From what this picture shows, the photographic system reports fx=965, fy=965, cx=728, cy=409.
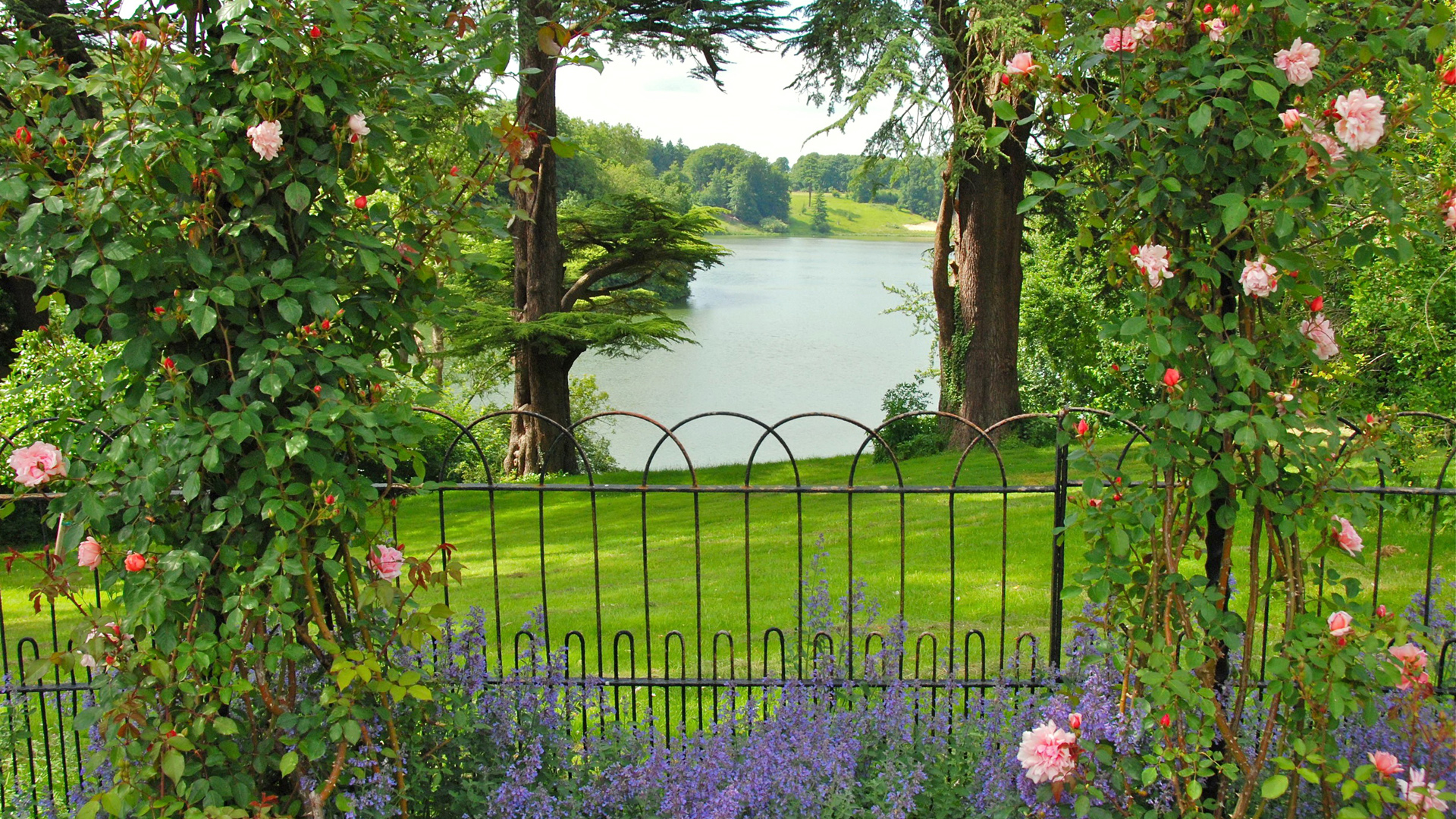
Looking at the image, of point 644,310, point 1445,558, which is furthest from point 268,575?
point 644,310

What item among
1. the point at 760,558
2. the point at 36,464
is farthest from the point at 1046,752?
the point at 760,558

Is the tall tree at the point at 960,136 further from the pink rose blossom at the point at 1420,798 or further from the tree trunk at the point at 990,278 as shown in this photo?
the pink rose blossom at the point at 1420,798

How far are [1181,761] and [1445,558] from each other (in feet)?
17.8

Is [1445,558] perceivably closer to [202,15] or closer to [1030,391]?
[202,15]

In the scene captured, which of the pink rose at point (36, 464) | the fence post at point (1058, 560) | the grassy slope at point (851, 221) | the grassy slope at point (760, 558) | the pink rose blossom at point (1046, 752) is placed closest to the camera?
the pink rose at point (36, 464)

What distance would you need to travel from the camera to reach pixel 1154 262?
7.45 feet

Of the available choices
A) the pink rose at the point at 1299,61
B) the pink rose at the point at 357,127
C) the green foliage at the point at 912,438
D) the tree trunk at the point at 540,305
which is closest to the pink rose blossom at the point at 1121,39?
the pink rose at the point at 1299,61

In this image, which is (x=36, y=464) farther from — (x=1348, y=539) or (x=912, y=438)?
(x=912, y=438)

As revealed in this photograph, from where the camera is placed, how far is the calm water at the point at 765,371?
18.8 metres

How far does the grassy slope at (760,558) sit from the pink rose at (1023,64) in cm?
161

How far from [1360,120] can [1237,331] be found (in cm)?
52

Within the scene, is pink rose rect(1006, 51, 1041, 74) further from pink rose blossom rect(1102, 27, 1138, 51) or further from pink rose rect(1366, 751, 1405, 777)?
pink rose rect(1366, 751, 1405, 777)

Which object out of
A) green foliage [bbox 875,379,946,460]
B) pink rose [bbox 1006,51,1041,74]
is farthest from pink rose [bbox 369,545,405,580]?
green foliage [bbox 875,379,946,460]

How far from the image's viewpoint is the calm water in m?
18.8
